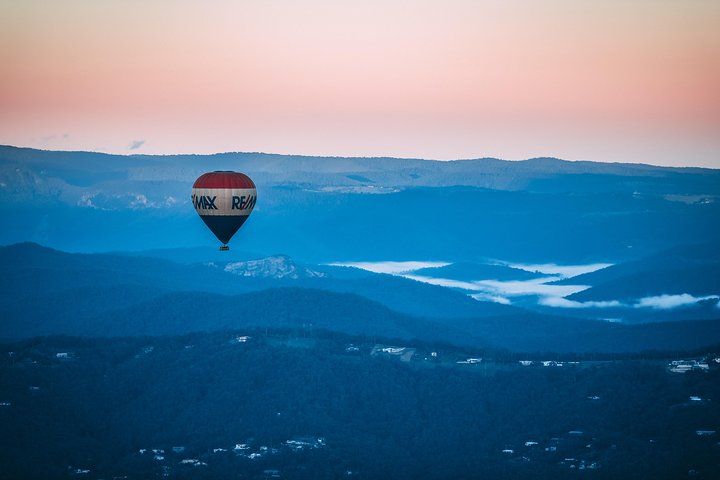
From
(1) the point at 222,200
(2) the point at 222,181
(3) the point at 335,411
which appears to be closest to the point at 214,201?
(1) the point at 222,200

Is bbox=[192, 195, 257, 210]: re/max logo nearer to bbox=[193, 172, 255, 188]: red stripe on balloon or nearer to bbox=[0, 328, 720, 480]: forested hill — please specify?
bbox=[193, 172, 255, 188]: red stripe on balloon

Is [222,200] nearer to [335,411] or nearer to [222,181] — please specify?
[222,181]

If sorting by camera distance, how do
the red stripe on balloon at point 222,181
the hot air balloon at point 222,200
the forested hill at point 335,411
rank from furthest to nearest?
the forested hill at point 335,411 → the red stripe on balloon at point 222,181 → the hot air balloon at point 222,200

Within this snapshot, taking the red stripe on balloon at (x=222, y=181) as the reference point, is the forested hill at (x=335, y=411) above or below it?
below

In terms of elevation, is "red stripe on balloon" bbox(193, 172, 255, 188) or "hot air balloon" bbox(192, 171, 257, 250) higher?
"red stripe on balloon" bbox(193, 172, 255, 188)

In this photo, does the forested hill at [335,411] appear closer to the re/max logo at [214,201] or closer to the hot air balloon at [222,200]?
the hot air balloon at [222,200]

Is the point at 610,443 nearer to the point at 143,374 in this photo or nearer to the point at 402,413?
the point at 402,413

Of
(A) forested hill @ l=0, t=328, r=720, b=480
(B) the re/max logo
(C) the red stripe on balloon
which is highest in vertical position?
(C) the red stripe on balloon

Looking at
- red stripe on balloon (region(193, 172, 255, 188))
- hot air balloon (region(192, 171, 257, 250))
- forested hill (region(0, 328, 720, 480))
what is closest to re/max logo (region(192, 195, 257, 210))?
hot air balloon (region(192, 171, 257, 250))

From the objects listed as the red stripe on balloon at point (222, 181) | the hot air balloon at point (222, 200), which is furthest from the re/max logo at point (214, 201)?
the red stripe on balloon at point (222, 181)
